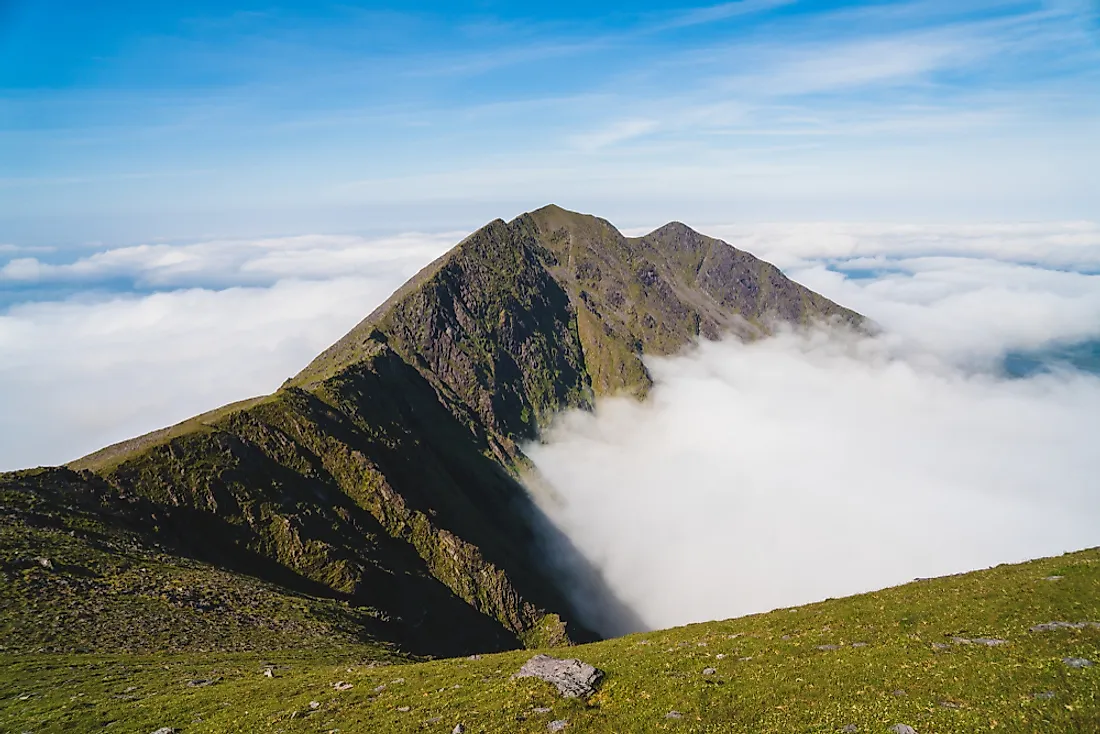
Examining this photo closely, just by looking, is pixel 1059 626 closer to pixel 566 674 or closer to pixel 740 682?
pixel 740 682

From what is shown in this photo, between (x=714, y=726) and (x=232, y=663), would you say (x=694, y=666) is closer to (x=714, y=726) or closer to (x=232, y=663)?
(x=714, y=726)

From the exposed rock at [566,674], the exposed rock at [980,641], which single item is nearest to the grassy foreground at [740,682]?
the exposed rock at [980,641]

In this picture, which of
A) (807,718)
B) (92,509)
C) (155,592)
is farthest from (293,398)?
(807,718)

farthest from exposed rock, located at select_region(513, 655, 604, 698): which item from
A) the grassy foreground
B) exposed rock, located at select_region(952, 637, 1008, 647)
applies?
exposed rock, located at select_region(952, 637, 1008, 647)

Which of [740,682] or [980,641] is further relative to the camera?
[980,641]

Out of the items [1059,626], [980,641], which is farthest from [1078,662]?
[1059,626]

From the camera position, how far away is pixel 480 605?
5832 inches

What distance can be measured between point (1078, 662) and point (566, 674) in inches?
992

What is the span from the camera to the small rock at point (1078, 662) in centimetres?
2592

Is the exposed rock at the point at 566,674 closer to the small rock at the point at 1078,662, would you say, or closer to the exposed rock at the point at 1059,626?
the small rock at the point at 1078,662

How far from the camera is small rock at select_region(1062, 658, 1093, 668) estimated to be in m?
25.9

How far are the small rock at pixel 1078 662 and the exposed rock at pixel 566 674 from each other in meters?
22.8

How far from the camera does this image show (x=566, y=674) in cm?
3159

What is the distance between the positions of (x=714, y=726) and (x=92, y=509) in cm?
9560
